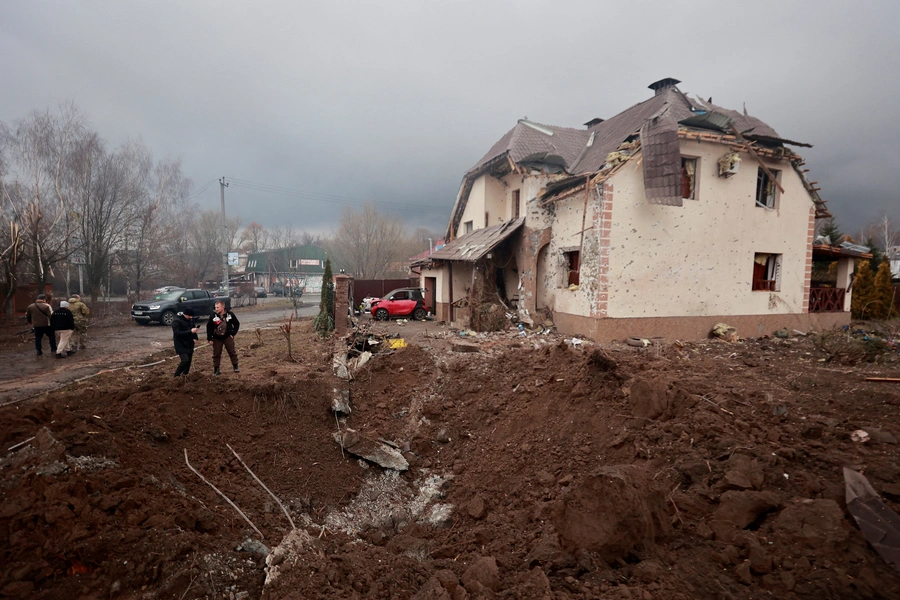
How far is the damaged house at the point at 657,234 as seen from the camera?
12203mm

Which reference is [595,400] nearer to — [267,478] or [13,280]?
[267,478]

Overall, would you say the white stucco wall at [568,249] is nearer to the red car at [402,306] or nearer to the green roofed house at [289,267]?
the red car at [402,306]

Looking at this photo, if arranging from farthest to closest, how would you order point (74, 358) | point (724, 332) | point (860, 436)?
point (724, 332) → point (74, 358) → point (860, 436)

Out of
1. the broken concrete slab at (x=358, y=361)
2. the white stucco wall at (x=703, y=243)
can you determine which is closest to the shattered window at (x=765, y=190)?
the white stucco wall at (x=703, y=243)

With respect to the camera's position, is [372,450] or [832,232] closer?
[372,450]

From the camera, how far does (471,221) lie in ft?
66.4

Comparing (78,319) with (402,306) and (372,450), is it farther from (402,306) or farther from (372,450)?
A: (372,450)

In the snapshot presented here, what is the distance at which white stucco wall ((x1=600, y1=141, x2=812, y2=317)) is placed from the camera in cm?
1230

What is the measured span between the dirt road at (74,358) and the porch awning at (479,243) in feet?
27.1

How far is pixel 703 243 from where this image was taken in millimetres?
13055

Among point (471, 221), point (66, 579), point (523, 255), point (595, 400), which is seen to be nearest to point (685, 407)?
point (595, 400)

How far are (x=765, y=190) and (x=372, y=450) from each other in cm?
1571

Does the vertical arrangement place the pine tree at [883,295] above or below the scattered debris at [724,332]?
above

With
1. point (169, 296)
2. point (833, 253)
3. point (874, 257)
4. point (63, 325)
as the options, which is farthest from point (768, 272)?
point (169, 296)
